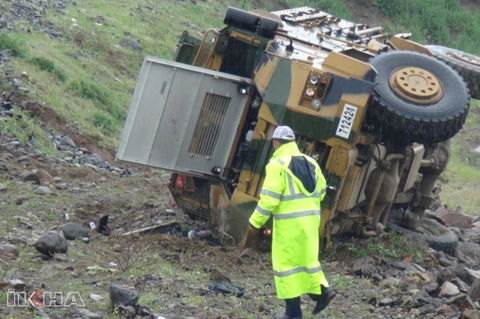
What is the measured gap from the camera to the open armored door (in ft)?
31.9

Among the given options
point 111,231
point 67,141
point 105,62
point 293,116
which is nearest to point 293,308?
point 293,116

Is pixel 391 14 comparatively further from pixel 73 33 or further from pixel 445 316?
pixel 445 316

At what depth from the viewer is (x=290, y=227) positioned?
701 cm

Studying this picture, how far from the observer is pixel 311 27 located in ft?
37.9

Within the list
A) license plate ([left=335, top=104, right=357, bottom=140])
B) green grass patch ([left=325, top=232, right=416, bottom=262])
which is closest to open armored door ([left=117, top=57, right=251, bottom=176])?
license plate ([left=335, top=104, right=357, bottom=140])

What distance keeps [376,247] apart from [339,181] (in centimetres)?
102

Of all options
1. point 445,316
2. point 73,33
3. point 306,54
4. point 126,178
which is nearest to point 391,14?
point 73,33

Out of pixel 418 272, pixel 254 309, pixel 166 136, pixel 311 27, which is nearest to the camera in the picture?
pixel 254 309

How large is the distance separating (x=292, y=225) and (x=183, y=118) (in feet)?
10.3

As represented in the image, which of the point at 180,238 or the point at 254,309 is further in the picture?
the point at 180,238

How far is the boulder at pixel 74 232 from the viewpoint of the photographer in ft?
31.4

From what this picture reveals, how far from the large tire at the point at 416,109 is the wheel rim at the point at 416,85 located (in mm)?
20

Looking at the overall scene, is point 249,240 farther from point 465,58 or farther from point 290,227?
point 465,58

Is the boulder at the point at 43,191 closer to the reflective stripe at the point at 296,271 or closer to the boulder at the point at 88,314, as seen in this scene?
the boulder at the point at 88,314
